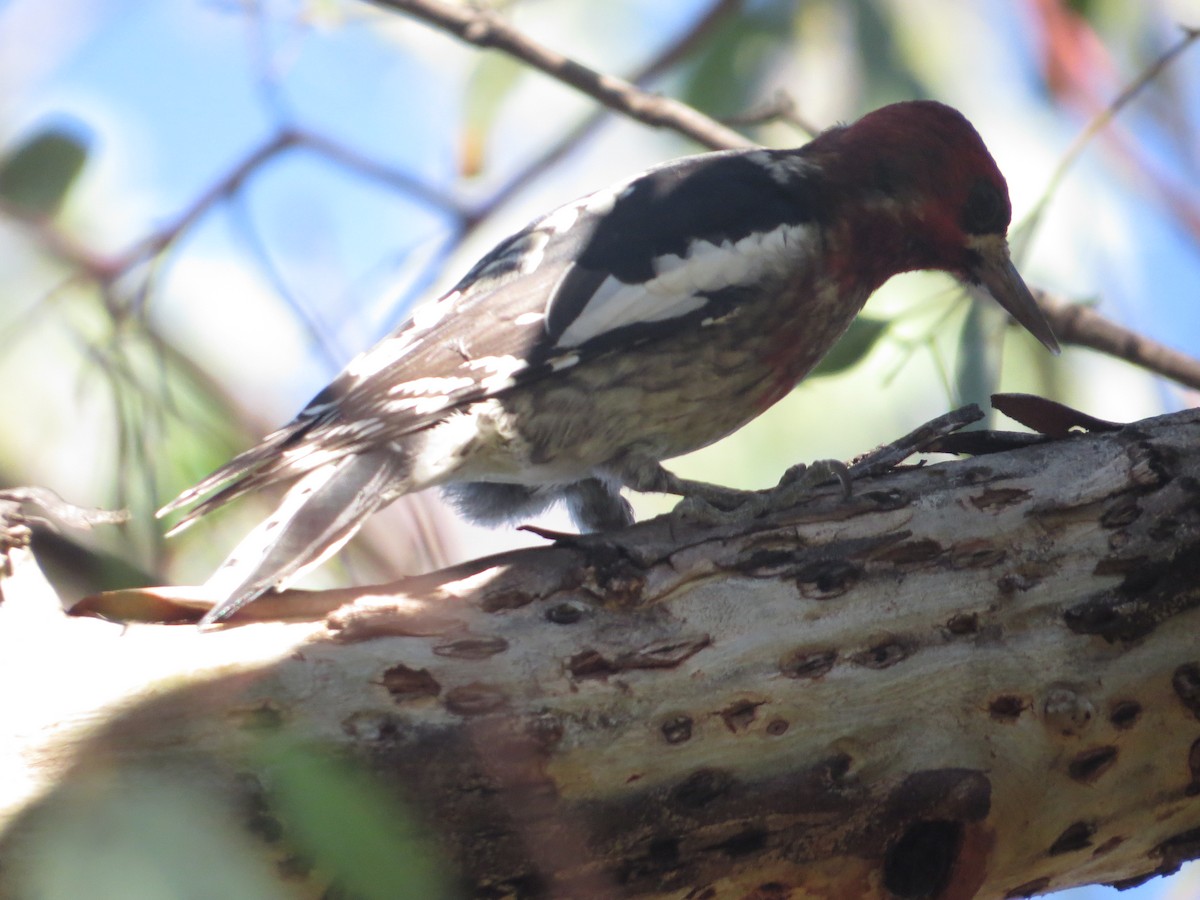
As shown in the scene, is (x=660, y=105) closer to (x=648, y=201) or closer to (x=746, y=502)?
(x=648, y=201)

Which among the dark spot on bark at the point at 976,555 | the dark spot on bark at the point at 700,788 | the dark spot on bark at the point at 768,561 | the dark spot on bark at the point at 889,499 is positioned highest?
the dark spot on bark at the point at 889,499

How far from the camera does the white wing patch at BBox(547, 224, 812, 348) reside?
6.14 ft

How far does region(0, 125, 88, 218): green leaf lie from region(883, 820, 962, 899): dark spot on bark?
63.1 inches

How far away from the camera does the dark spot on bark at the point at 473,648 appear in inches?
55.2

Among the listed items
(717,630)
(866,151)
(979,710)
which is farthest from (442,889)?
(866,151)

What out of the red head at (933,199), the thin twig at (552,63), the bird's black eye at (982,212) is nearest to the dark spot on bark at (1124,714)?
the red head at (933,199)

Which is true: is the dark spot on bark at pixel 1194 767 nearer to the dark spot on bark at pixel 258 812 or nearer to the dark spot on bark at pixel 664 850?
the dark spot on bark at pixel 664 850

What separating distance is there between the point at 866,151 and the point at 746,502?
75 cm

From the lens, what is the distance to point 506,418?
186cm

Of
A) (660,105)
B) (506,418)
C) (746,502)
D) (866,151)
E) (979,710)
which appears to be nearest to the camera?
(979,710)

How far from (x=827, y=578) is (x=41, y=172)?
1.42m

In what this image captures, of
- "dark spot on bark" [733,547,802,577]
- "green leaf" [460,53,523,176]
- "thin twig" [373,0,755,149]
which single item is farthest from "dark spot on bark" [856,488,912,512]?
"green leaf" [460,53,523,176]

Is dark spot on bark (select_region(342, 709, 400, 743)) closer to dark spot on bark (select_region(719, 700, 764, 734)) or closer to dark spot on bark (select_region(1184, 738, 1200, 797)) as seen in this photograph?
dark spot on bark (select_region(719, 700, 764, 734))

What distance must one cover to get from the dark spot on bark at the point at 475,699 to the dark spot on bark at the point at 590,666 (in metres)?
0.08
